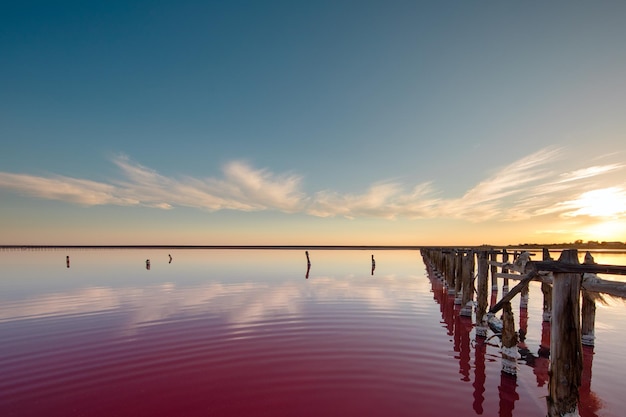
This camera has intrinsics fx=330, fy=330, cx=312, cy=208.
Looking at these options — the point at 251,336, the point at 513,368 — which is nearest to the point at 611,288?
the point at 513,368

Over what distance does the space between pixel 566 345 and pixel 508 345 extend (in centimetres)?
350

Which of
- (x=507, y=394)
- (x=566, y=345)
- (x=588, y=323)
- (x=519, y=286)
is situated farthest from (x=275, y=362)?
(x=588, y=323)

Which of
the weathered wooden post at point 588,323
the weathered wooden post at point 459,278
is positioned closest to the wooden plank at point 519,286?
the weathered wooden post at point 588,323

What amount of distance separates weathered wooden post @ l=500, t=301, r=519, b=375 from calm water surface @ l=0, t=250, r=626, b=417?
344mm

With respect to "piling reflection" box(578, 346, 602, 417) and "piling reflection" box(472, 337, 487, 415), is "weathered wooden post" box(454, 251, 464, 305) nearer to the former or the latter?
"piling reflection" box(472, 337, 487, 415)

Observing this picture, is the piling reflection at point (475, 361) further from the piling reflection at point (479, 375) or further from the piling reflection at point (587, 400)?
the piling reflection at point (587, 400)

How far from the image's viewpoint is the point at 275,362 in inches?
375

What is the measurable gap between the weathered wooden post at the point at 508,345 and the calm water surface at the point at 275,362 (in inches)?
13.5

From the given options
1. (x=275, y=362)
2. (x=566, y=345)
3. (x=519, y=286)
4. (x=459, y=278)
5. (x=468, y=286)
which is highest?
(x=519, y=286)

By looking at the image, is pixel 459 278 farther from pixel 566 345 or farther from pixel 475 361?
pixel 566 345

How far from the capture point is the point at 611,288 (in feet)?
18.5

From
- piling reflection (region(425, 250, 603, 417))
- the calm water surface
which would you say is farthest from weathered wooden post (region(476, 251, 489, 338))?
the calm water surface

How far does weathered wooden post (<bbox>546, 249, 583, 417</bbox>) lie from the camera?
18.6ft

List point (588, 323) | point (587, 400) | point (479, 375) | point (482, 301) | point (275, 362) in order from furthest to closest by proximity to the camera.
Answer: point (482, 301), point (588, 323), point (275, 362), point (479, 375), point (587, 400)
